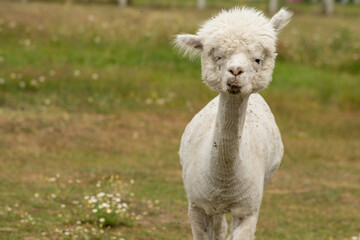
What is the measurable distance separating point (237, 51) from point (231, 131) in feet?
1.98

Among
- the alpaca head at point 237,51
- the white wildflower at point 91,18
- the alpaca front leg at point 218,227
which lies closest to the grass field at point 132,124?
the white wildflower at point 91,18

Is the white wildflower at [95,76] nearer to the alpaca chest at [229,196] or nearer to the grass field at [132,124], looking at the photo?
the grass field at [132,124]

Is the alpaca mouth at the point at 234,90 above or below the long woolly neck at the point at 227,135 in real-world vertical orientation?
above

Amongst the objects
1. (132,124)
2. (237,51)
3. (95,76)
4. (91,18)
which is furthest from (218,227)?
(91,18)

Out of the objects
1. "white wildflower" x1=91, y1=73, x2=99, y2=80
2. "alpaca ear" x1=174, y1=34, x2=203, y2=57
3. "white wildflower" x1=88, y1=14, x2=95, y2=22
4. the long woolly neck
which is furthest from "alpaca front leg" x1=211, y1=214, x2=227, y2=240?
"white wildflower" x1=88, y1=14, x2=95, y2=22

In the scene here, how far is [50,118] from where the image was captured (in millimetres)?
12391

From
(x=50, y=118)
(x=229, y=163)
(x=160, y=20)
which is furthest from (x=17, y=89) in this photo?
(x=229, y=163)

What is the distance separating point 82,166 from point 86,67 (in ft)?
16.0

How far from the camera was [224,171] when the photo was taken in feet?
16.9

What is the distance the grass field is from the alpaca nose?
3.20 meters

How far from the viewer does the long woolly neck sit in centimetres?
486

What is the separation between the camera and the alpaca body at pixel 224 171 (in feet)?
17.1

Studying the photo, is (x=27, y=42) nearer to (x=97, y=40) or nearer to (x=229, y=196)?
(x=97, y=40)

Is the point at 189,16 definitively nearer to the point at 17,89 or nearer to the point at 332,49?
the point at 332,49
